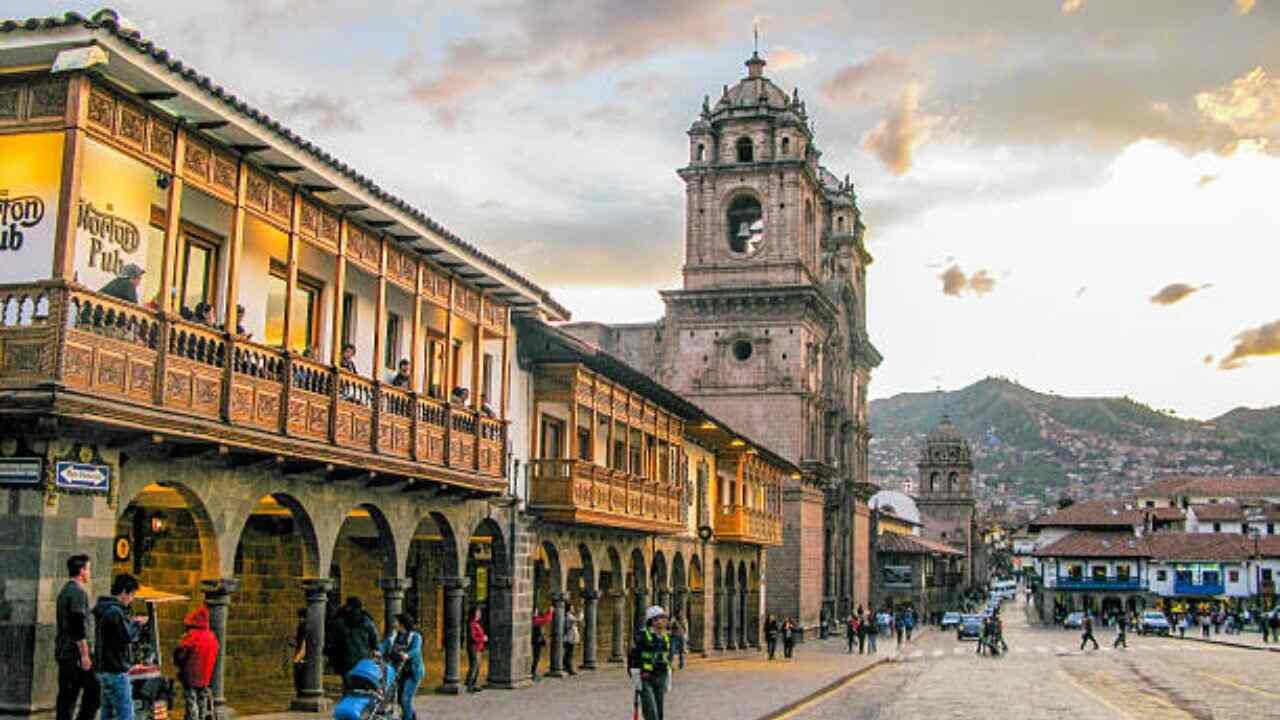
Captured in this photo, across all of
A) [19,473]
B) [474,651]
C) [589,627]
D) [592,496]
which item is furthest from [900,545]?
[19,473]

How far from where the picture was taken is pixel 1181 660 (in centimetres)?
4472

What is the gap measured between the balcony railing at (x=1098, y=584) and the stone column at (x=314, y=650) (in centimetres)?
8780

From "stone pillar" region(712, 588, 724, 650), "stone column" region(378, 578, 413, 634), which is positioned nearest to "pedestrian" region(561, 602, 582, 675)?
"stone column" region(378, 578, 413, 634)

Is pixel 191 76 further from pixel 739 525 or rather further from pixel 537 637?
pixel 739 525

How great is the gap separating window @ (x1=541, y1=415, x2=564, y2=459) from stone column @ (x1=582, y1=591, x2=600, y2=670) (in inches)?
144

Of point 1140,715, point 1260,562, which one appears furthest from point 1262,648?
point 1260,562

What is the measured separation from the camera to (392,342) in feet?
74.6

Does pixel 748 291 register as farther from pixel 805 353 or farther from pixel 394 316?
pixel 394 316

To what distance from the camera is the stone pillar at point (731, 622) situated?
46.6 m

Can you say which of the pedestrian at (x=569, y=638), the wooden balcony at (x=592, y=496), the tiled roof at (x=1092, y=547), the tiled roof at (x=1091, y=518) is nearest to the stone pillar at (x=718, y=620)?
the wooden balcony at (x=592, y=496)

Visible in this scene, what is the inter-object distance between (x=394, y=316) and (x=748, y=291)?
42.2 m

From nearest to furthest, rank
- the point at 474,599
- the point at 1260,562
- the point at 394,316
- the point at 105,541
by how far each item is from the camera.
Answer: the point at 105,541
the point at 394,316
the point at 474,599
the point at 1260,562

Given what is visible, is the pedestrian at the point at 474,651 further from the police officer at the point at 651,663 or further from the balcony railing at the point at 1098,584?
the balcony railing at the point at 1098,584

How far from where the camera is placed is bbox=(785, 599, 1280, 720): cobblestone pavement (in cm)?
2355
